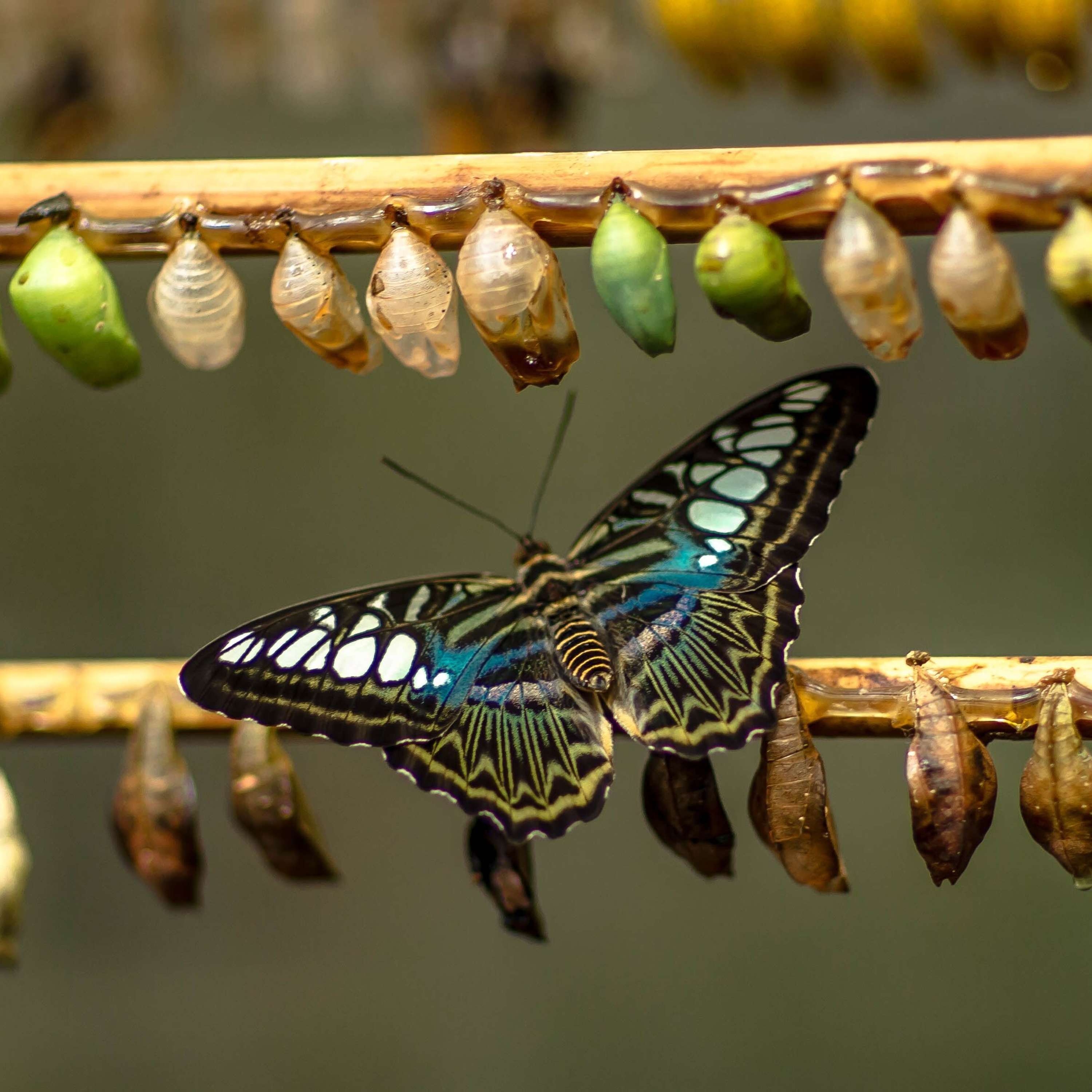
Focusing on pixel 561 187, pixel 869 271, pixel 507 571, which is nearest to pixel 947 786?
pixel 869 271

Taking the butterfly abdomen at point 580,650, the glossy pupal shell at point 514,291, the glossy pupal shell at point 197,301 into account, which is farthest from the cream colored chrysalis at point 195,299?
the butterfly abdomen at point 580,650

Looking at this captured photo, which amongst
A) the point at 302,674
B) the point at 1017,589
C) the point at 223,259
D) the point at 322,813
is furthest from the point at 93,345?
the point at 1017,589

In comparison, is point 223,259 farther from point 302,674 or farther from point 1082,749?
point 1082,749

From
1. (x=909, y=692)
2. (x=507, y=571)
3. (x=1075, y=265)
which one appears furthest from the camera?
(x=507, y=571)

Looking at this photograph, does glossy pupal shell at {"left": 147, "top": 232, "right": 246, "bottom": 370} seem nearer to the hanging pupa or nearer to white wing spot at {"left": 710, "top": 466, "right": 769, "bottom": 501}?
the hanging pupa

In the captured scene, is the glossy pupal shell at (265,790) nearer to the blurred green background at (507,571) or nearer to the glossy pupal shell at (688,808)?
the glossy pupal shell at (688,808)

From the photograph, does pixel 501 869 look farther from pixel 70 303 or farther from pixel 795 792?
pixel 70 303
